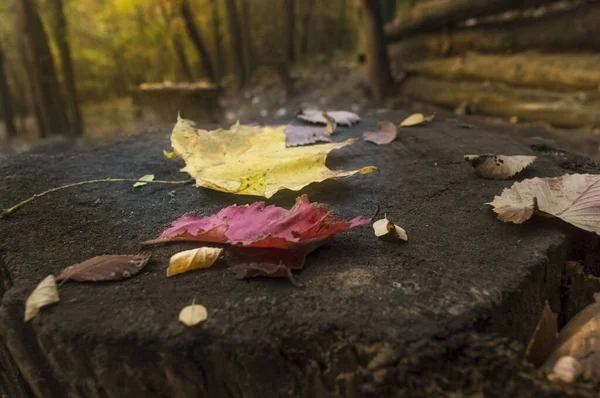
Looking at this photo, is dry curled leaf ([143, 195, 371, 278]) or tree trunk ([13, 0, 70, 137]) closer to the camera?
dry curled leaf ([143, 195, 371, 278])

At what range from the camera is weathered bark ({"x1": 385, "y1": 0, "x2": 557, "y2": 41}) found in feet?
11.5

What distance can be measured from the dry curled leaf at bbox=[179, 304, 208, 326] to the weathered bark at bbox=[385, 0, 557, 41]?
3442 millimetres

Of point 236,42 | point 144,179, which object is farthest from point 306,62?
point 144,179

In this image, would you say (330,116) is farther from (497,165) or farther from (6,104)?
(6,104)

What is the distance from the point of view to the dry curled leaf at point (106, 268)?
75cm

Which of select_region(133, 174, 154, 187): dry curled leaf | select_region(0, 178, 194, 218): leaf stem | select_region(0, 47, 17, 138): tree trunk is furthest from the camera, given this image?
select_region(0, 47, 17, 138): tree trunk

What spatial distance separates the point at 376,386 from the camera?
0.60 metres

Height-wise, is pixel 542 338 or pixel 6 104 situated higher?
pixel 542 338

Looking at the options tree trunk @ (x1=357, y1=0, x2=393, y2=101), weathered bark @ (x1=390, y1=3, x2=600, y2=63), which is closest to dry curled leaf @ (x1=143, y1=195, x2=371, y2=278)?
weathered bark @ (x1=390, y1=3, x2=600, y2=63)

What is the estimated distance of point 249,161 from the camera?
1.17 metres

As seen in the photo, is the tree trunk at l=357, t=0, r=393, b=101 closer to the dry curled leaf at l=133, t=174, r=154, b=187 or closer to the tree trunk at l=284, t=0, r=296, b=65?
the tree trunk at l=284, t=0, r=296, b=65

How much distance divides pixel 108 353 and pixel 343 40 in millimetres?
9552

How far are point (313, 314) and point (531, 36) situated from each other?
11.8 feet

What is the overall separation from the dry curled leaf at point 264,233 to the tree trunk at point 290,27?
7462 millimetres
